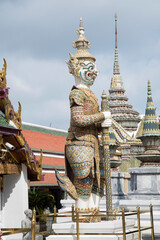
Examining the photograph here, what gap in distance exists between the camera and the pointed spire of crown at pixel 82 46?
974cm

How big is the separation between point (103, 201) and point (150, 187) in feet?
Result: 5.51

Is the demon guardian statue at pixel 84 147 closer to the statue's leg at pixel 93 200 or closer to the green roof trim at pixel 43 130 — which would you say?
the statue's leg at pixel 93 200

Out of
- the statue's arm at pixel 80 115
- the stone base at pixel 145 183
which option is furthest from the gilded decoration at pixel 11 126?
the stone base at pixel 145 183

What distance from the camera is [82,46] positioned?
10.0 metres

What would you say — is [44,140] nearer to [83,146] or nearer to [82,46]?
[82,46]

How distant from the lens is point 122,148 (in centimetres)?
2627

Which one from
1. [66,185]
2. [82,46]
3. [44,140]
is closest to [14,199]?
[66,185]

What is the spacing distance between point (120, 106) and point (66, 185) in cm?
2357

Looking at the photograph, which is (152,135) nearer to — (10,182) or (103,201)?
(103,201)

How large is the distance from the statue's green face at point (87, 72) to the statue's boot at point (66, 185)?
85.8 inches

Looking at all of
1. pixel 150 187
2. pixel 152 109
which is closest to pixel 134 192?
pixel 150 187

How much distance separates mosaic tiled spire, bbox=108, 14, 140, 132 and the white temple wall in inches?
781

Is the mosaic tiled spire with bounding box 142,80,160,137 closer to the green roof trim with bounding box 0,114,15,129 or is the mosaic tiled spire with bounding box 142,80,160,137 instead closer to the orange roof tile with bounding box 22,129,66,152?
the green roof trim with bounding box 0,114,15,129

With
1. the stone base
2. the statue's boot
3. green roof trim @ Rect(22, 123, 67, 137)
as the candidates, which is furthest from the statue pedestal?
green roof trim @ Rect(22, 123, 67, 137)
